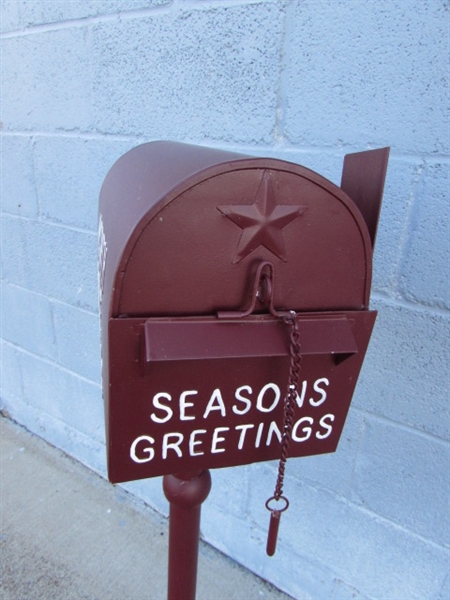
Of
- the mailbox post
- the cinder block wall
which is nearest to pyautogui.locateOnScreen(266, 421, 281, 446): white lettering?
the mailbox post

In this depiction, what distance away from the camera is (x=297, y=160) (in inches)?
37.9

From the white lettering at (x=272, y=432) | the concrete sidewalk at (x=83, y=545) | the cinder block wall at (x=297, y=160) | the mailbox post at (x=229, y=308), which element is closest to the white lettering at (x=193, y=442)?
the mailbox post at (x=229, y=308)

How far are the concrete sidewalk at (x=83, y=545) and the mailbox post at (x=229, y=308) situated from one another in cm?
91

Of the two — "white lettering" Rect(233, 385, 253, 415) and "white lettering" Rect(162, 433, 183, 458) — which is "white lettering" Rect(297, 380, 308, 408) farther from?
"white lettering" Rect(162, 433, 183, 458)

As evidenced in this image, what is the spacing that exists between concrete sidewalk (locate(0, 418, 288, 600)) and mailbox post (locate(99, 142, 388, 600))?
0.91m

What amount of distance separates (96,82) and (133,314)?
90cm

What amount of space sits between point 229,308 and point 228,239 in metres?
0.09

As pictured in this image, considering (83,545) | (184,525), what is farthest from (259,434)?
(83,545)

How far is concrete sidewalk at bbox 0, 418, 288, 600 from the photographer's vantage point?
4.28 ft

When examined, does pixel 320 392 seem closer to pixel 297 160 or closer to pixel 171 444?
pixel 171 444

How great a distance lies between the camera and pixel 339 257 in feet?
1.96

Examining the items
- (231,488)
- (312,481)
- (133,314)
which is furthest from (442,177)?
(231,488)

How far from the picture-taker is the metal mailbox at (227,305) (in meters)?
0.53

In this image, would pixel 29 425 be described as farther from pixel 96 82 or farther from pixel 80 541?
pixel 96 82
